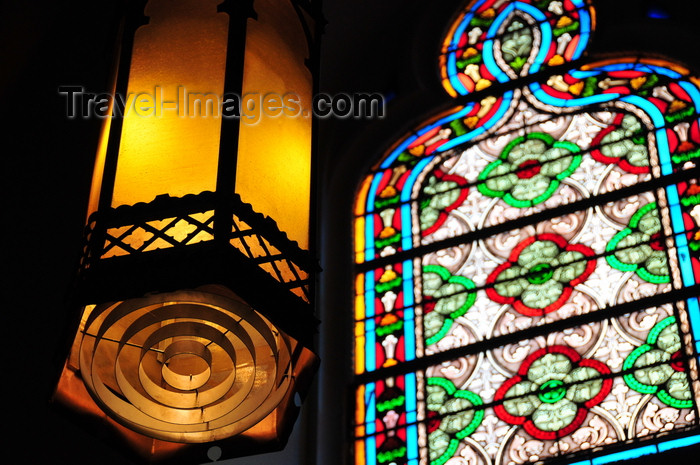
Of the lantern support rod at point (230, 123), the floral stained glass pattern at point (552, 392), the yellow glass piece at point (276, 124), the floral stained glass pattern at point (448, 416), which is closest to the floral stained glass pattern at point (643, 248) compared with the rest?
the floral stained glass pattern at point (552, 392)

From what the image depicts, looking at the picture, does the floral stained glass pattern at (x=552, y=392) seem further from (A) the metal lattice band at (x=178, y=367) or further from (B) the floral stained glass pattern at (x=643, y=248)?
(A) the metal lattice band at (x=178, y=367)

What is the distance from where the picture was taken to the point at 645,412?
4.52 metres

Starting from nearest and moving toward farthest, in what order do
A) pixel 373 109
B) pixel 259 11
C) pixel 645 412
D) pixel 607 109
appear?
pixel 259 11 < pixel 645 412 < pixel 607 109 < pixel 373 109

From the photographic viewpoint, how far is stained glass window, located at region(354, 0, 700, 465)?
4.66m

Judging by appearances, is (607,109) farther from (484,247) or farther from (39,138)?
(39,138)

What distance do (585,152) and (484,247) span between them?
553mm

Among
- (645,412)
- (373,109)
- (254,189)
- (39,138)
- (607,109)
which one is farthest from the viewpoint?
(373,109)

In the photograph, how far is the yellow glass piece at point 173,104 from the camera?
3025 mm

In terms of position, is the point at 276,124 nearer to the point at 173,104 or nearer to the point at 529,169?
the point at 173,104

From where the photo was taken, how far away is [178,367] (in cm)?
305

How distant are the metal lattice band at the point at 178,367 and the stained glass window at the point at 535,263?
175 cm

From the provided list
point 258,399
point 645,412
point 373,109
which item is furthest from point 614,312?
point 258,399

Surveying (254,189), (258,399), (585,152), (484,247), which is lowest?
(258,399)

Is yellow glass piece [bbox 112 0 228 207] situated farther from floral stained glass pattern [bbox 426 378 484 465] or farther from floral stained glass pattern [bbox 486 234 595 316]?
floral stained glass pattern [bbox 486 234 595 316]
